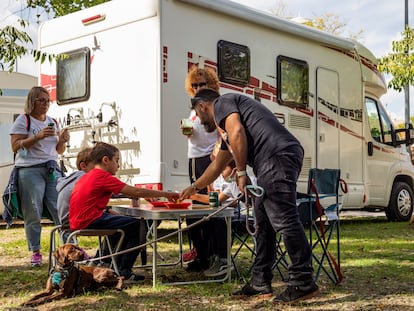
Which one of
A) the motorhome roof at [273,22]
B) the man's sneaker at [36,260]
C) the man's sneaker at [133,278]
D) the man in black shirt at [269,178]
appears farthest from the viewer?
the motorhome roof at [273,22]

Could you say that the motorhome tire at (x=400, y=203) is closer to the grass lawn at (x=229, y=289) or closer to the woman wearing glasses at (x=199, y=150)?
the grass lawn at (x=229, y=289)

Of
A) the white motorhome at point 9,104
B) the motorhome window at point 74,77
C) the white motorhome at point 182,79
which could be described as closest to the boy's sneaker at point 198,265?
the white motorhome at point 182,79

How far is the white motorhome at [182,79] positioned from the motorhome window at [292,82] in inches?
0.6

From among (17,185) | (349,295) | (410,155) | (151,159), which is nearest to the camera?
(349,295)

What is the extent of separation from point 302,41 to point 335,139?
1599 mm

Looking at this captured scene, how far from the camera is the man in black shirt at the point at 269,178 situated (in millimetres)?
4258

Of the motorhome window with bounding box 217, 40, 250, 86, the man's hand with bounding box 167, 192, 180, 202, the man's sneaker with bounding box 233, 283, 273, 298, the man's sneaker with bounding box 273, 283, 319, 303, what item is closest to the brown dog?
the man's hand with bounding box 167, 192, 180, 202

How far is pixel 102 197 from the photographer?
4.95 m

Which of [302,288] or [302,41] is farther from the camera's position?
[302,41]

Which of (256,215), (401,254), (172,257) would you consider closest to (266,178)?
(256,215)

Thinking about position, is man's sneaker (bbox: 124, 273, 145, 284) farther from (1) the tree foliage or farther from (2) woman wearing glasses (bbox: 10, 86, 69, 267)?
(1) the tree foliage

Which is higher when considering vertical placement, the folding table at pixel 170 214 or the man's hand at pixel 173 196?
the man's hand at pixel 173 196

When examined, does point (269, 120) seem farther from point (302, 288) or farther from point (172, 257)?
point (172, 257)

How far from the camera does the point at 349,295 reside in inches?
183
